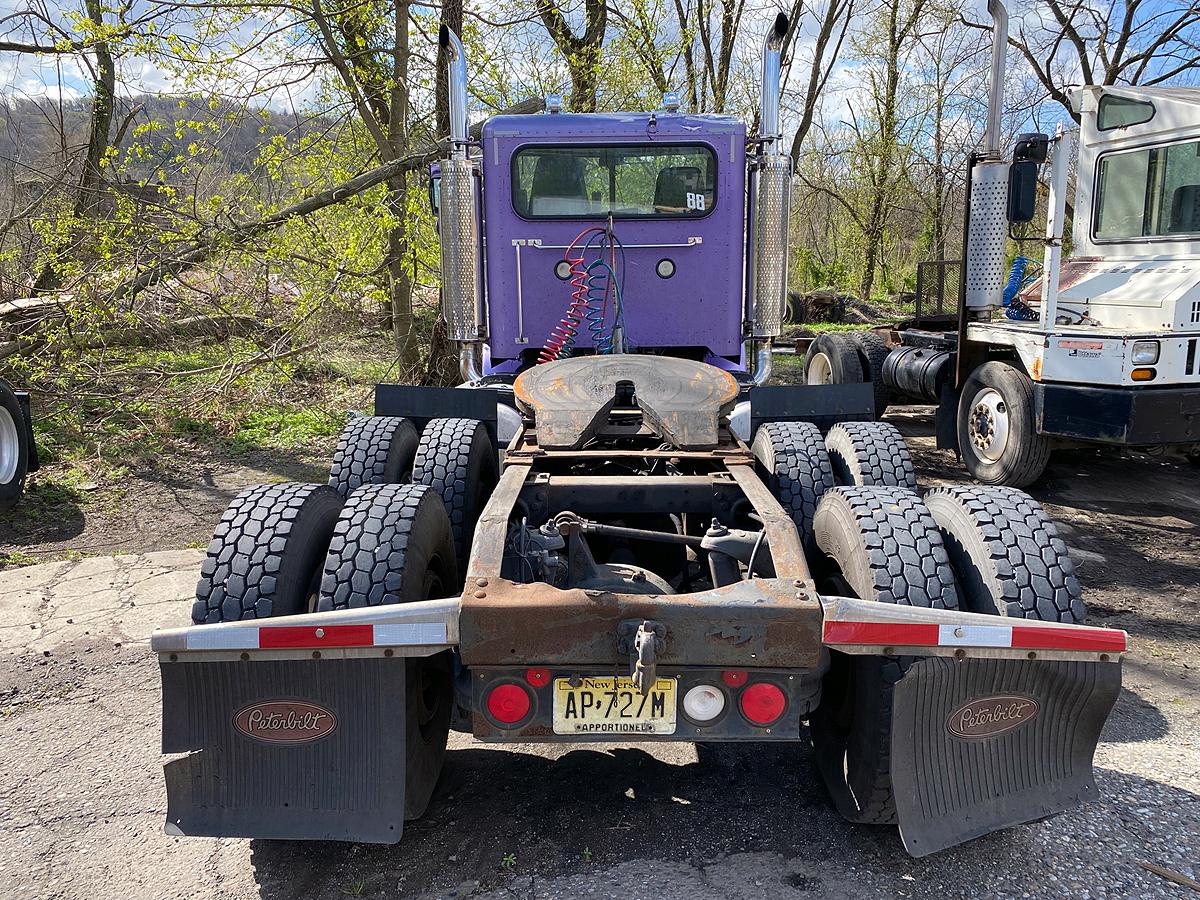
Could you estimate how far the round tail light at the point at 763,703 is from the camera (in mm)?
2436

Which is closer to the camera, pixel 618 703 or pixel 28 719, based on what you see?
pixel 618 703

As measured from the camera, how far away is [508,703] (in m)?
2.44

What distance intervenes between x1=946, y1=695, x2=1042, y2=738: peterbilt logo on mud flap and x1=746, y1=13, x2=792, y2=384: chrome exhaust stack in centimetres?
326

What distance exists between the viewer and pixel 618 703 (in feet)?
8.05

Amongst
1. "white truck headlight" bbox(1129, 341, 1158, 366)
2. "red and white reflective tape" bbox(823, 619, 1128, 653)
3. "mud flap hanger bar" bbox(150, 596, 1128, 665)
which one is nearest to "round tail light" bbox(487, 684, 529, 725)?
"mud flap hanger bar" bbox(150, 596, 1128, 665)

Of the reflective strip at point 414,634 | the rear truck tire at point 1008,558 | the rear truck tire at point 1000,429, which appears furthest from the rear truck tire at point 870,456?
the rear truck tire at point 1000,429

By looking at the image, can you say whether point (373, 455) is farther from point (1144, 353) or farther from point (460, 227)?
point (1144, 353)

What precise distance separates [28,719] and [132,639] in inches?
31.7

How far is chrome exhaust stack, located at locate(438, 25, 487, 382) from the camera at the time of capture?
5.55m

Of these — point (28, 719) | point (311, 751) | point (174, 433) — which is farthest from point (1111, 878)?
point (174, 433)

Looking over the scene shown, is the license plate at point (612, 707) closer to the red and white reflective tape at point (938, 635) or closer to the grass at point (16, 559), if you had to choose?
the red and white reflective tape at point (938, 635)

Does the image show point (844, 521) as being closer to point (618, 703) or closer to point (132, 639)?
point (618, 703)

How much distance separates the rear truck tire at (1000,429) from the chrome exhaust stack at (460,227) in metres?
4.12

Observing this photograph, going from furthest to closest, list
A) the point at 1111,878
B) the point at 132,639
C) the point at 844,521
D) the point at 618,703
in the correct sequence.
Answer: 1. the point at 132,639
2. the point at 844,521
3. the point at 1111,878
4. the point at 618,703
